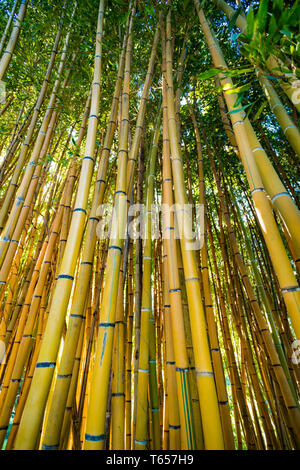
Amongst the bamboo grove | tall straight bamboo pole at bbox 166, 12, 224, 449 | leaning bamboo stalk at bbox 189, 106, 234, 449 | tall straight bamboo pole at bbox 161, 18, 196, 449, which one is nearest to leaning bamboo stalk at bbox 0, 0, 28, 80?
the bamboo grove

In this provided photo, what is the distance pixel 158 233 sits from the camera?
254 cm

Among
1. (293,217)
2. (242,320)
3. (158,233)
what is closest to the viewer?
(293,217)

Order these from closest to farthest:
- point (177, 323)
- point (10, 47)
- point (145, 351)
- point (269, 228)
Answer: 1. point (269, 228)
2. point (177, 323)
3. point (145, 351)
4. point (10, 47)

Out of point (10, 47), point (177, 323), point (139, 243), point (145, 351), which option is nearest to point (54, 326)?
point (177, 323)

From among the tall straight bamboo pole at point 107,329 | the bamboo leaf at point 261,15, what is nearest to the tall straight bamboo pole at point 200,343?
the tall straight bamboo pole at point 107,329

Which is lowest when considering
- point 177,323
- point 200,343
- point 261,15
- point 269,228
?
point 200,343

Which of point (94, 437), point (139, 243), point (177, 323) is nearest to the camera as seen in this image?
point (94, 437)

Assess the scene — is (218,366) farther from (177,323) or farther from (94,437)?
(94,437)

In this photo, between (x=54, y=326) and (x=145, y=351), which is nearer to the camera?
(x=54, y=326)

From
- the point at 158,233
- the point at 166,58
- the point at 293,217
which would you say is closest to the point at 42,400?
the point at 293,217

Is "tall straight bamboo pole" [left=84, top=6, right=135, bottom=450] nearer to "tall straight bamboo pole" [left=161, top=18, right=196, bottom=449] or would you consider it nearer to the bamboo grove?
the bamboo grove

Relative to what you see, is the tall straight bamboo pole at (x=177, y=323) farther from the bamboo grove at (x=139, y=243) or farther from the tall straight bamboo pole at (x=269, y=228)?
the tall straight bamboo pole at (x=269, y=228)

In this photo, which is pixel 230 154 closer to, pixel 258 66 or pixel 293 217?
pixel 258 66
